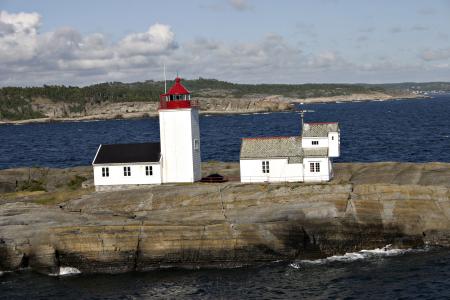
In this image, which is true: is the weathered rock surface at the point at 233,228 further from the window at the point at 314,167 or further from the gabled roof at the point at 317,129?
the gabled roof at the point at 317,129

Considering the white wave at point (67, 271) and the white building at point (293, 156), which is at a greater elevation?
the white building at point (293, 156)

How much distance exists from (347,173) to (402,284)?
1723 centimetres

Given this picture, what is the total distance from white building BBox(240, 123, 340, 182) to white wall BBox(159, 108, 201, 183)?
14.3 ft

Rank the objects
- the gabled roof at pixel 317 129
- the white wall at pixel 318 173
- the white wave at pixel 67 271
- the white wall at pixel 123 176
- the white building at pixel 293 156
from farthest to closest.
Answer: the white wall at pixel 123 176, the gabled roof at pixel 317 129, the white building at pixel 293 156, the white wall at pixel 318 173, the white wave at pixel 67 271

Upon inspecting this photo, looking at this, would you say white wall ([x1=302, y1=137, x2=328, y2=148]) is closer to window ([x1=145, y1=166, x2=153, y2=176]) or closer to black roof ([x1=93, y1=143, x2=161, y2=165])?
black roof ([x1=93, y1=143, x2=161, y2=165])

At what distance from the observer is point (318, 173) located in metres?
50.0

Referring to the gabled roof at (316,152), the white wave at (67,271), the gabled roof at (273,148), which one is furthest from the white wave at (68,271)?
the gabled roof at (316,152)

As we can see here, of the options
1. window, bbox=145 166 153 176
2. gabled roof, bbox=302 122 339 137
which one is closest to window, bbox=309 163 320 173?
gabled roof, bbox=302 122 339 137

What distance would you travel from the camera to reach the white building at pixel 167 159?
51.2 m

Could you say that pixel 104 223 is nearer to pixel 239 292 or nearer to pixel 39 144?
pixel 239 292

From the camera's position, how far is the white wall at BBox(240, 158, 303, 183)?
50.2 metres

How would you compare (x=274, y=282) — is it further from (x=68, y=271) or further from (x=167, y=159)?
(x=167, y=159)

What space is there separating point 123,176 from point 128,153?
82.5 inches

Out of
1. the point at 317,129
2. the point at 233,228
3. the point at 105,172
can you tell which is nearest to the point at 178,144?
the point at 105,172
